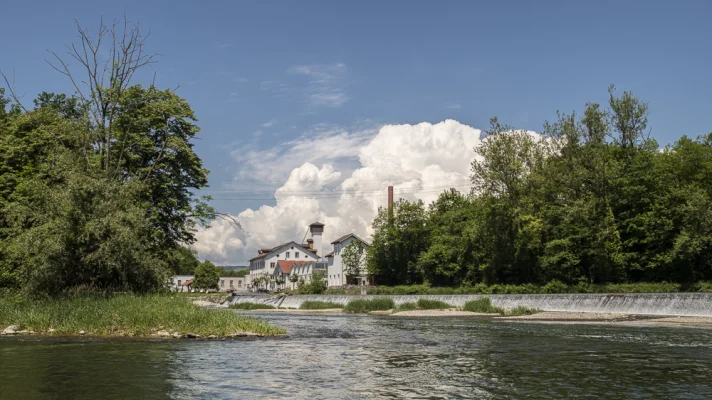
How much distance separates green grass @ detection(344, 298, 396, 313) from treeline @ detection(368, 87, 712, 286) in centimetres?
1430

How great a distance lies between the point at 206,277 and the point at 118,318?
132 meters

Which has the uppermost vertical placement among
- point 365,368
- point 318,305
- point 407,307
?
point 365,368

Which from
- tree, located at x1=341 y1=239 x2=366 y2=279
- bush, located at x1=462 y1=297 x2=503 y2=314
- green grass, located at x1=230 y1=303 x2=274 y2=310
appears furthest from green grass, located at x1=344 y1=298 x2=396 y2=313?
tree, located at x1=341 y1=239 x2=366 y2=279

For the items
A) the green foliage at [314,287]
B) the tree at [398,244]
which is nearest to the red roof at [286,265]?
the green foliage at [314,287]

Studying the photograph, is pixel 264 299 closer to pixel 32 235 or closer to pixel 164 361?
pixel 32 235

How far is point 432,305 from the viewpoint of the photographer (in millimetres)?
59156

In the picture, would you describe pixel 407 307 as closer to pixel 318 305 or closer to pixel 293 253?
pixel 318 305

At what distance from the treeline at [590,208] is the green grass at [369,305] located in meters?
14.3

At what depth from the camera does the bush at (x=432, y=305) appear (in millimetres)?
58688

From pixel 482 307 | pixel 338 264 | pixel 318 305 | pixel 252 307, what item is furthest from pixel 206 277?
pixel 482 307

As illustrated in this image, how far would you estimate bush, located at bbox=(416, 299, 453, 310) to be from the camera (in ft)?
193

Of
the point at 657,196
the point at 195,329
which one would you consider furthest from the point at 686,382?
the point at 657,196

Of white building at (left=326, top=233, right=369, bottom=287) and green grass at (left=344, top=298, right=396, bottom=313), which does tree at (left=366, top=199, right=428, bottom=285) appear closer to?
white building at (left=326, top=233, right=369, bottom=287)

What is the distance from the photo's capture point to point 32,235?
28531 millimetres
